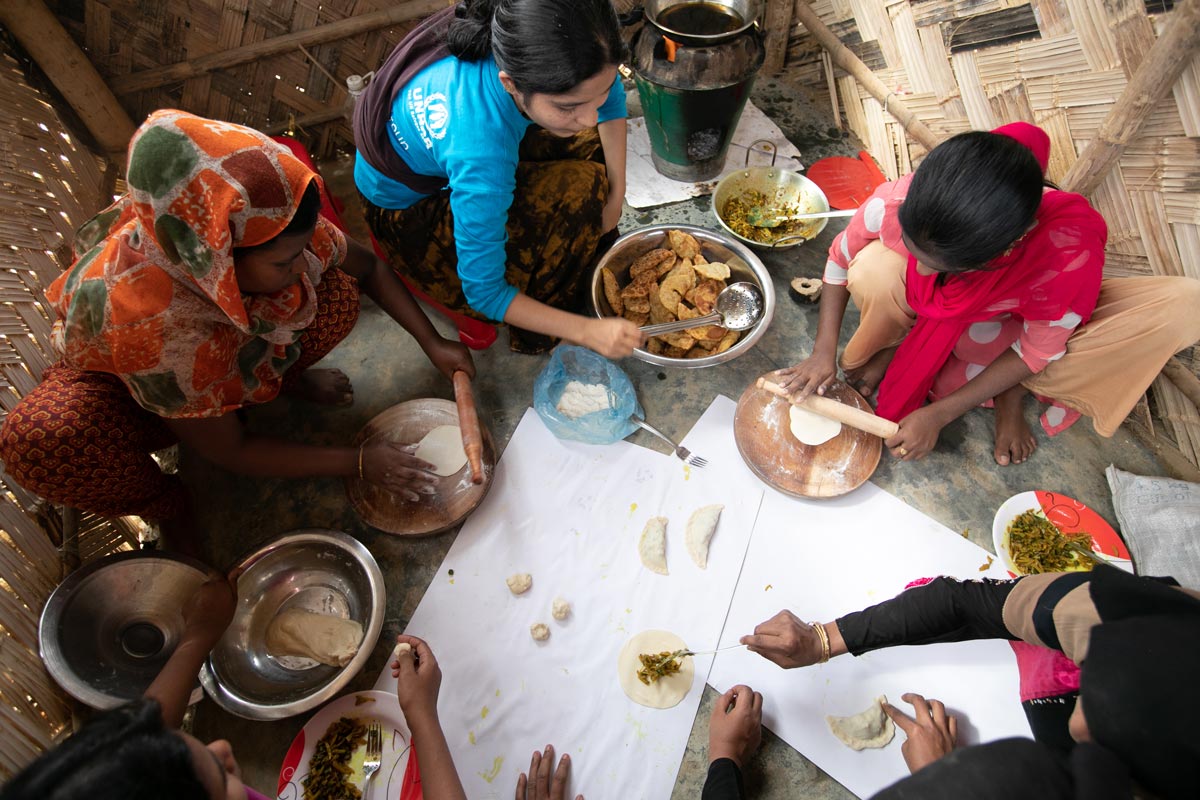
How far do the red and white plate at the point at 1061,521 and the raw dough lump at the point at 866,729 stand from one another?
2.10 feet

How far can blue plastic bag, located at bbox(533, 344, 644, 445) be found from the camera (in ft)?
7.17

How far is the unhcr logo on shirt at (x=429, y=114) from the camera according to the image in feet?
5.44

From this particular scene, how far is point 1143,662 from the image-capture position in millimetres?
852

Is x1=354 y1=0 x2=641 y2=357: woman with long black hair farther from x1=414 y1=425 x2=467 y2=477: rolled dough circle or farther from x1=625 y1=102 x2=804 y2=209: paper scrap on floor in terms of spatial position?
x1=625 y1=102 x2=804 y2=209: paper scrap on floor

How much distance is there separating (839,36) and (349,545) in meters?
3.12

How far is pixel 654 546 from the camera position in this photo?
1.99 m

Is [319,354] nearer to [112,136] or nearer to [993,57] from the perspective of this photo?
[112,136]

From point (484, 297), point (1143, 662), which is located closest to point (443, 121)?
point (484, 297)

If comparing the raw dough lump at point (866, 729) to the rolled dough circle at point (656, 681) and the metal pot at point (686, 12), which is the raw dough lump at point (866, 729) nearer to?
the rolled dough circle at point (656, 681)

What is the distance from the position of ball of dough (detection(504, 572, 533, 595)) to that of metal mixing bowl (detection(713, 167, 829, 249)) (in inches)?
64.5

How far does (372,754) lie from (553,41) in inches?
72.3

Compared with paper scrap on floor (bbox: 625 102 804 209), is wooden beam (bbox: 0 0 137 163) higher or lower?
higher

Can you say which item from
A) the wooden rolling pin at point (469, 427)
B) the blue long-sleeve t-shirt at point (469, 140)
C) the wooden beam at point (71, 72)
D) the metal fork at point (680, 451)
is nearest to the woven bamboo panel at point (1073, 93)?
the metal fork at point (680, 451)

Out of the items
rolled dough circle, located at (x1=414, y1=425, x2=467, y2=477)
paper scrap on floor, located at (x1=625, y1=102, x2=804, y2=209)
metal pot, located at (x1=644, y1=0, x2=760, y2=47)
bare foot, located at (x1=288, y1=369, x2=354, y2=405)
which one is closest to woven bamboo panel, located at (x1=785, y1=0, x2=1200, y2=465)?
paper scrap on floor, located at (x1=625, y1=102, x2=804, y2=209)
